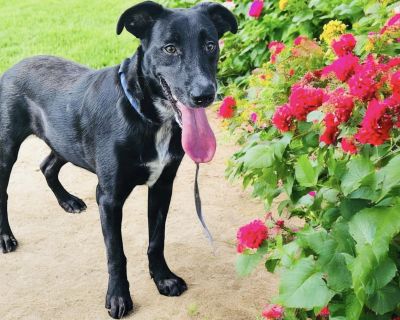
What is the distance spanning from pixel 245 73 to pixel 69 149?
3.07 m

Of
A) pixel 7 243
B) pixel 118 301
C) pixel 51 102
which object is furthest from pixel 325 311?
pixel 7 243

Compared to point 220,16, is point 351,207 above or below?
below

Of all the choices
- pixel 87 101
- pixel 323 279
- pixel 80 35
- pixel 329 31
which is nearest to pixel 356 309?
pixel 323 279

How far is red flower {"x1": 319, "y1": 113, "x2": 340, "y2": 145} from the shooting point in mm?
2062

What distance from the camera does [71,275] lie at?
3.74 m

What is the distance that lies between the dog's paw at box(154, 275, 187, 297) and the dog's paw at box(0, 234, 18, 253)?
43.7 inches

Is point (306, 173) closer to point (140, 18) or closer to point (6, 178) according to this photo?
point (140, 18)

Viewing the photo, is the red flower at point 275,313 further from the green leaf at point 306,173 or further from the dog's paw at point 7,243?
the dog's paw at point 7,243

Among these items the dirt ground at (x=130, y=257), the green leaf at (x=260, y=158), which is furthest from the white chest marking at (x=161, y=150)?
the green leaf at (x=260, y=158)

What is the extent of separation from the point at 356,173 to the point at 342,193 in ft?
0.97

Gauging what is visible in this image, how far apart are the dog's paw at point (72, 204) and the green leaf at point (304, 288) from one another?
2674mm

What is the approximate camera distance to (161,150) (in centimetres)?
321

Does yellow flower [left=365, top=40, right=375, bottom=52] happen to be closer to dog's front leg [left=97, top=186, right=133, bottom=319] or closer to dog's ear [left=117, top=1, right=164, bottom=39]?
dog's ear [left=117, top=1, right=164, bottom=39]

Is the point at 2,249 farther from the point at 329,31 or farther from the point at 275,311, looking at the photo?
the point at 329,31
